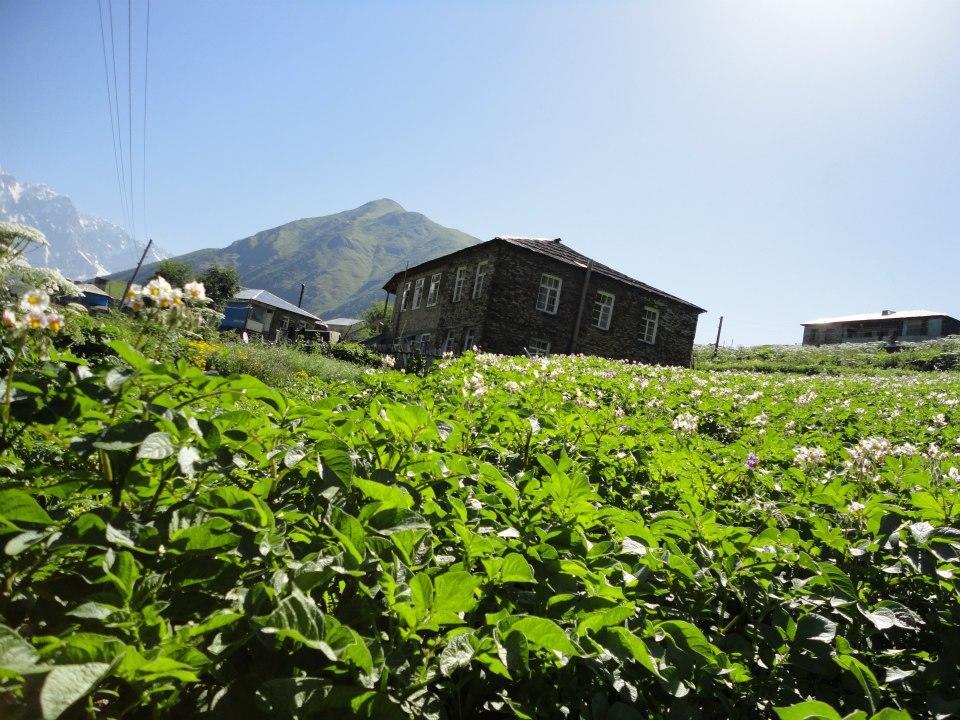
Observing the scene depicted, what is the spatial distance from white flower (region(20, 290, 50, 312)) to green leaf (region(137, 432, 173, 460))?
1134 millimetres

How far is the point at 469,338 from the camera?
28141 millimetres

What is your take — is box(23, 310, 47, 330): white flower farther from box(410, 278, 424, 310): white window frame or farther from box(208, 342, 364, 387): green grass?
box(410, 278, 424, 310): white window frame

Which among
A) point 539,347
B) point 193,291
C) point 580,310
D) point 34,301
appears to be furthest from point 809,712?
point 580,310

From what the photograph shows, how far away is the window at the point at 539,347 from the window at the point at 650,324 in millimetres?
6456

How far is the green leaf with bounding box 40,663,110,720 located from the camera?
2.20 feet

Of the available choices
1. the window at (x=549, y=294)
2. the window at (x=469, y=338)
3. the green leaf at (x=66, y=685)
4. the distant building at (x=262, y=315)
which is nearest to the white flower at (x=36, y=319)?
the green leaf at (x=66, y=685)

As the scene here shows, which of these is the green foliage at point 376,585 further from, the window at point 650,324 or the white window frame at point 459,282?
the window at point 650,324

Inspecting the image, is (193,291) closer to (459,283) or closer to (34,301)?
(34,301)

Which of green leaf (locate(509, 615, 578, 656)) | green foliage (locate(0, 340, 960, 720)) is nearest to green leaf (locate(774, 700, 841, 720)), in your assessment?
green foliage (locate(0, 340, 960, 720))

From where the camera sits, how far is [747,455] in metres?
3.33

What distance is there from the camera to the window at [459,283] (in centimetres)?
3005

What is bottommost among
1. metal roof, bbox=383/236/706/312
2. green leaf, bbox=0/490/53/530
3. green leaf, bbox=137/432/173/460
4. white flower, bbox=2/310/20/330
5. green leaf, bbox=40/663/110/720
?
green leaf, bbox=40/663/110/720

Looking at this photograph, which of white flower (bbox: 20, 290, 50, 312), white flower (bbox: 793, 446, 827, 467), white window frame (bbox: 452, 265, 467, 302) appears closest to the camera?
white flower (bbox: 20, 290, 50, 312)

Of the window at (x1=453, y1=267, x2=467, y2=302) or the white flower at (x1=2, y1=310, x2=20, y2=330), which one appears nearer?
the white flower at (x1=2, y1=310, x2=20, y2=330)
